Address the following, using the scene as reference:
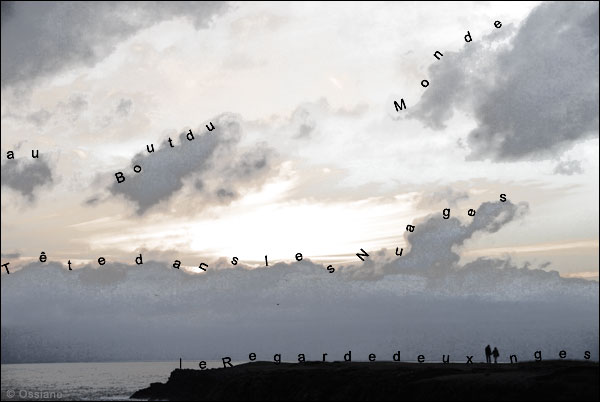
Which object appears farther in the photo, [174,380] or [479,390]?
[174,380]

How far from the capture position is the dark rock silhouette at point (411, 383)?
60.1 meters

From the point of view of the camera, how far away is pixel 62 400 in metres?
154

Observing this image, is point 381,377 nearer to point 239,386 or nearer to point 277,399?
point 277,399

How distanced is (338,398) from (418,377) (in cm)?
1011

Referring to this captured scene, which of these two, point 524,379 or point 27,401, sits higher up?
Result: point 524,379

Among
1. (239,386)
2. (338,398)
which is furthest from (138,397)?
(338,398)

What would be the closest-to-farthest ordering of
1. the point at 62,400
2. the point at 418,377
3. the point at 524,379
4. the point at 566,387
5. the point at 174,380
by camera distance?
the point at 566,387 < the point at 524,379 < the point at 418,377 < the point at 174,380 < the point at 62,400

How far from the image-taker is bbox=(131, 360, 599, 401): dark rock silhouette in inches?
2366

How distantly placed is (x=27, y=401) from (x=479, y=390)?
123825 mm

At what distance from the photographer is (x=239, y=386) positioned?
330 feet

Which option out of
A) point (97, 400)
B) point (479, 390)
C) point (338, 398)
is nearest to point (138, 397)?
point (97, 400)

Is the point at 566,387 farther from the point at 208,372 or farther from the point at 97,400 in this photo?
the point at 97,400

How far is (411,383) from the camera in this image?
74125 millimetres

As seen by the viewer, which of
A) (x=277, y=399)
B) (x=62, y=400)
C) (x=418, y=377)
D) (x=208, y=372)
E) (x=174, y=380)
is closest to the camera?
(x=418, y=377)
